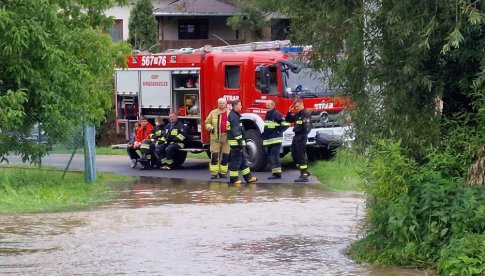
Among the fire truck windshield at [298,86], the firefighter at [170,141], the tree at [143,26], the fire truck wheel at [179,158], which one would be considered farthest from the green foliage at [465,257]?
the tree at [143,26]

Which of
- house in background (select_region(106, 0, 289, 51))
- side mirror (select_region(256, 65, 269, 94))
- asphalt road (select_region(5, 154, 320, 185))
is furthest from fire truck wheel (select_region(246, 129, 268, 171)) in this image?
house in background (select_region(106, 0, 289, 51))

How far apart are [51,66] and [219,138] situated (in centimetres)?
525

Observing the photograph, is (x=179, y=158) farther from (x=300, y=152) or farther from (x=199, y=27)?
(x=199, y=27)

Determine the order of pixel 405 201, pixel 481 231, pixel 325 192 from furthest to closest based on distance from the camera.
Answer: pixel 325 192, pixel 405 201, pixel 481 231

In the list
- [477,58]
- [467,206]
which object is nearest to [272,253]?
[467,206]

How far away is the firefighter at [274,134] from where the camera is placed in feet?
65.0

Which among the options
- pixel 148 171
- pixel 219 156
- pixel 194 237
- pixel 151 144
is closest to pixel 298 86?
pixel 219 156

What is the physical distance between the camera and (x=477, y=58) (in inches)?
371

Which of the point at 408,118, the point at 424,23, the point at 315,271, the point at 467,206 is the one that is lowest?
the point at 315,271

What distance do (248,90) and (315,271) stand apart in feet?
40.0

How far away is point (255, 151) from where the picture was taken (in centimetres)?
2164

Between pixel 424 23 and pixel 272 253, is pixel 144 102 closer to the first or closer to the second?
pixel 272 253

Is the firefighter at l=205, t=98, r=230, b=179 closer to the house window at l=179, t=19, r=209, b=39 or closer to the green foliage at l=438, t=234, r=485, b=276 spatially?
the green foliage at l=438, t=234, r=485, b=276

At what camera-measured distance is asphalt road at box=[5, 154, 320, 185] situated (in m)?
20.1
